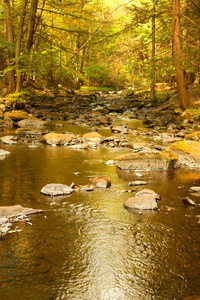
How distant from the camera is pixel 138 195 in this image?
507 centimetres

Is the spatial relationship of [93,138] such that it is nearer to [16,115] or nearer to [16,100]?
[16,115]

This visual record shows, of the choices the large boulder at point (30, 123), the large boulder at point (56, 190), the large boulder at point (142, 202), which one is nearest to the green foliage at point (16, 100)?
the large boulder at point (30, 123)

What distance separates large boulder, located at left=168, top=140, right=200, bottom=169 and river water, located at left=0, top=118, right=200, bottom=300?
1777mm

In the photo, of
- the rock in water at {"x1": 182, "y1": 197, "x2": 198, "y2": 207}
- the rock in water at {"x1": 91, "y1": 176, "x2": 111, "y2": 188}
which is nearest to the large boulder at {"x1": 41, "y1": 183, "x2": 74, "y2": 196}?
the rock in water at {"x1": 91, "y1": 176, "x2": 111, "y2": 188}

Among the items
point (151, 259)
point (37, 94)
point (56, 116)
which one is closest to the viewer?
point (151, 259)

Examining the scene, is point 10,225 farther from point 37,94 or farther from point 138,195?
point 37,94

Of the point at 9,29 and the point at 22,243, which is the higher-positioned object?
the point at 9,29

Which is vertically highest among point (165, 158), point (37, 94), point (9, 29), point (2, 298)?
point (9, 29)

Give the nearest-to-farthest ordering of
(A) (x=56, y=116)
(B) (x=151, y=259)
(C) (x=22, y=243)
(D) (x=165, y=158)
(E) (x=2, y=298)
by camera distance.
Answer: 1. (E) (x=2, y=298)
2. (B) (x=151, y=259)
3. (C) (x=22, y=243)
4. (D) (x=165, y=158)
5. (A) (x=56, y=116)

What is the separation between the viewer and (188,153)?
24.9ft

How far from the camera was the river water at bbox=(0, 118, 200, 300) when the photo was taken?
2793 millimetres

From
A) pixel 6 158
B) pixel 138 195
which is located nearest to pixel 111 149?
pixel 6 158

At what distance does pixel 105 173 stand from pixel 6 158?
109 inches

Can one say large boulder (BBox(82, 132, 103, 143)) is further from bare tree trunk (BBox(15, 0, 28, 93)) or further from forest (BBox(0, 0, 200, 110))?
bare tree trunk (BBox(15, 0, 28, 93))
